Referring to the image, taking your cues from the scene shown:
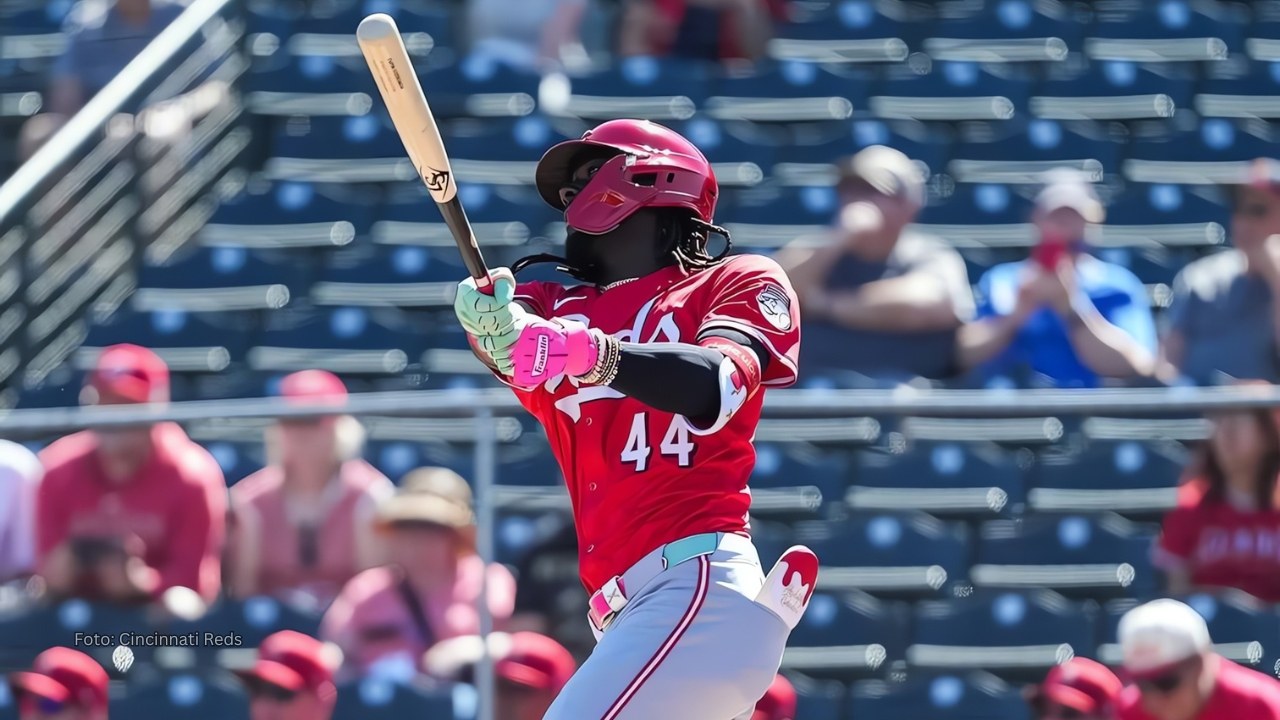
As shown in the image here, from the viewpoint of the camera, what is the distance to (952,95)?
7.24 metres

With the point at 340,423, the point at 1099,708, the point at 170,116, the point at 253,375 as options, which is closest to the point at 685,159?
the point at 340,423

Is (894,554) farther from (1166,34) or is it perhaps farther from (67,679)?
(1166,34)

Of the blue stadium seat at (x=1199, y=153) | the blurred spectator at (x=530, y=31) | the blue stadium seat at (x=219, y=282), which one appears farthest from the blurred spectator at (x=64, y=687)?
the blue stadium seat at (x=1199, y=153)

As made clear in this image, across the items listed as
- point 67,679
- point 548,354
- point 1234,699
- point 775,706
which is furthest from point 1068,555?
point 67,679

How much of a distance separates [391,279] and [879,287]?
180 cm

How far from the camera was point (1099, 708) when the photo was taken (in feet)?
13.6

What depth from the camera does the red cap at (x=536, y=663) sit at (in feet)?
13.7

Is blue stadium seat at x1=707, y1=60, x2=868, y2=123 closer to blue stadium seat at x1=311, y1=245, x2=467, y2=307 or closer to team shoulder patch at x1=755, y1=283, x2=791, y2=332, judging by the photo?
blue stadium seat at x1=311, y1=245, x2=467, y2=307

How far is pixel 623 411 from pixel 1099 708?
1.69 metres

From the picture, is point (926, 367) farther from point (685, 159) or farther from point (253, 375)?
point (685, 159)

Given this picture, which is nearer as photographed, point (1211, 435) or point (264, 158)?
point (1211, 435)

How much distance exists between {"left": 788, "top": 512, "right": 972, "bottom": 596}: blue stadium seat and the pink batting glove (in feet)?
6.32

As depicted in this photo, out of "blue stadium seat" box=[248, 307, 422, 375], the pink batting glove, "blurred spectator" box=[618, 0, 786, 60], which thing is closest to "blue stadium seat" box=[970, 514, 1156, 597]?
the pink batting glove

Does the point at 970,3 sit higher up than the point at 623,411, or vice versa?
the point at 623,411
